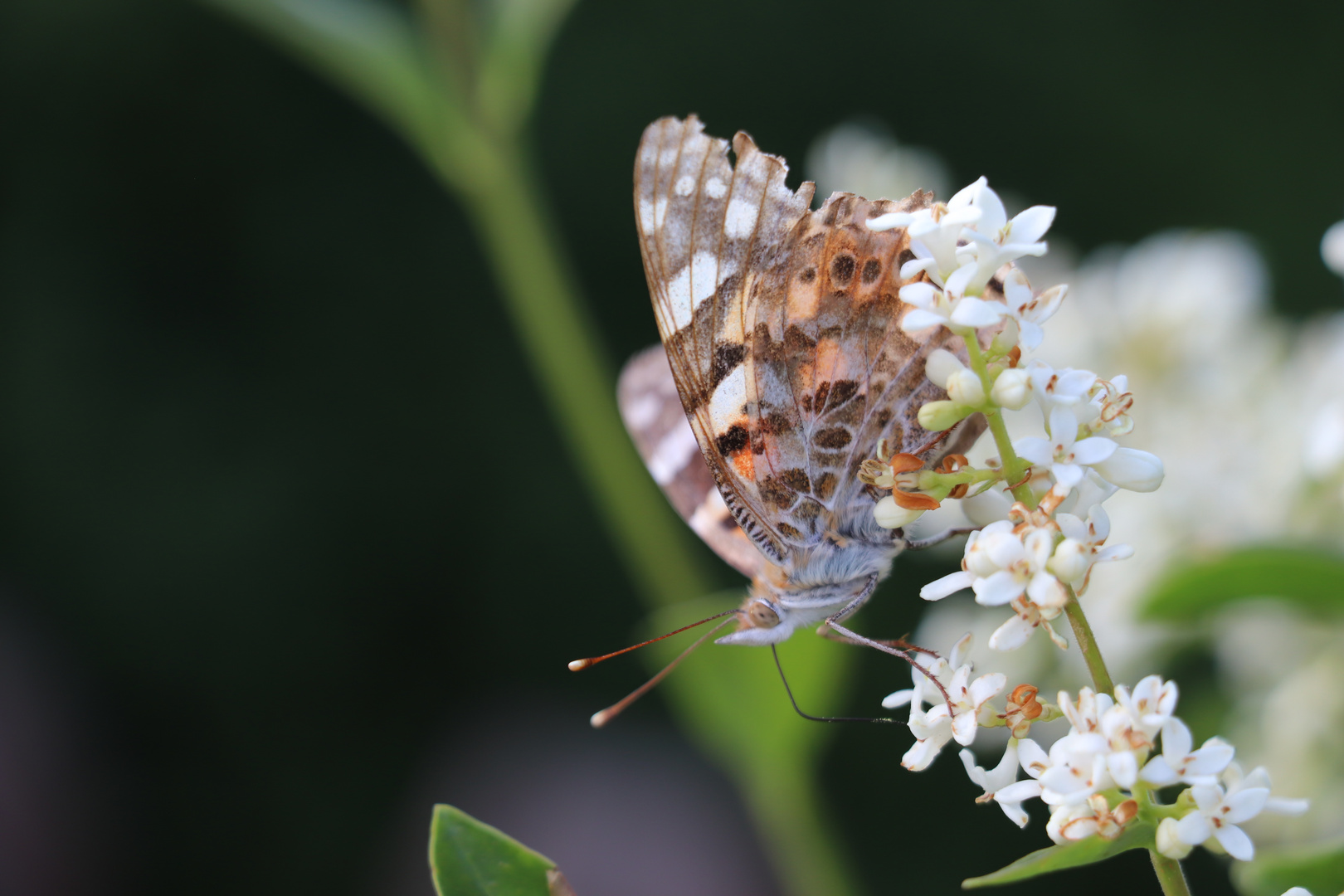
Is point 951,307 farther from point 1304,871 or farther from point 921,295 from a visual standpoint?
point 1304,871

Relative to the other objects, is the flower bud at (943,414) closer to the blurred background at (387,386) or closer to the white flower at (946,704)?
the white flower at (946,704)

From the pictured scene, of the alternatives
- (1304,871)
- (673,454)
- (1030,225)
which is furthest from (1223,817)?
(673,454)

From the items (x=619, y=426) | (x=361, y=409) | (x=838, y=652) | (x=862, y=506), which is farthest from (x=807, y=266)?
(x=361, y=409)

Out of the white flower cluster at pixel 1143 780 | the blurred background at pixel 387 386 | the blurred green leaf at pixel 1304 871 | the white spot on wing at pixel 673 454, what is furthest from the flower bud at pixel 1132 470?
the blurred background at pixel 387 386

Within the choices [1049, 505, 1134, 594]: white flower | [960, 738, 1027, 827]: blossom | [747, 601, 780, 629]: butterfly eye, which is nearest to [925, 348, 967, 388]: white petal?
[1049, 505, 1134, 594]: white flower

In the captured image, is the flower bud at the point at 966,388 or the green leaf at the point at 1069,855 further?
the flower bud at the point at 966,388
